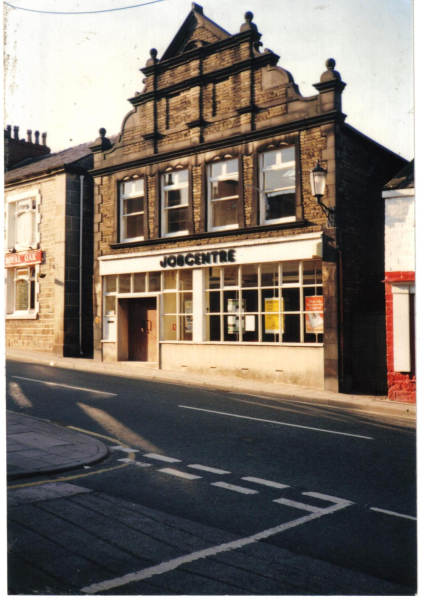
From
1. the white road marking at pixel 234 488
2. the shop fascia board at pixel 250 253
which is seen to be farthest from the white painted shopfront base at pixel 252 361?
the white road marking at pixel 234 488

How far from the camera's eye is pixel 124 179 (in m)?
19.6

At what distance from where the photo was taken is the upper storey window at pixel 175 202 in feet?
58.9

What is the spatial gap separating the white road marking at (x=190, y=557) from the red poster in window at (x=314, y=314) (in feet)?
31.7

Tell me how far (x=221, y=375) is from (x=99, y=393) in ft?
17.2

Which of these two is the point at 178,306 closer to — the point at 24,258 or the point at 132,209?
the point at 132,209

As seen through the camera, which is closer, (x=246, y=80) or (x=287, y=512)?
(x=287, y=512)

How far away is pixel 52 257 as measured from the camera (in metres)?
22.2

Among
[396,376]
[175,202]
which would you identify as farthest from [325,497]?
[175,202]

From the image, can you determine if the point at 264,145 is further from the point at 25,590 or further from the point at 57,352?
the point at 25,590

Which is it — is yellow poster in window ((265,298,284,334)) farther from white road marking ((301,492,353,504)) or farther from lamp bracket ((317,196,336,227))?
white road marking ((301,492,353,504))

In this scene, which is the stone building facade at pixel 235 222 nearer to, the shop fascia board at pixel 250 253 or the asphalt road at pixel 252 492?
the shop fascia board at pixel 250 253

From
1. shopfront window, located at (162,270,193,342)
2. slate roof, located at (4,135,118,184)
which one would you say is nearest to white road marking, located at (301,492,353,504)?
shopfront window, located at (162,270,193,342)

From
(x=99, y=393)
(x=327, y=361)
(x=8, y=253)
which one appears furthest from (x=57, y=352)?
(x=327, y=361)

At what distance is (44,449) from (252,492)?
290 centimetres
